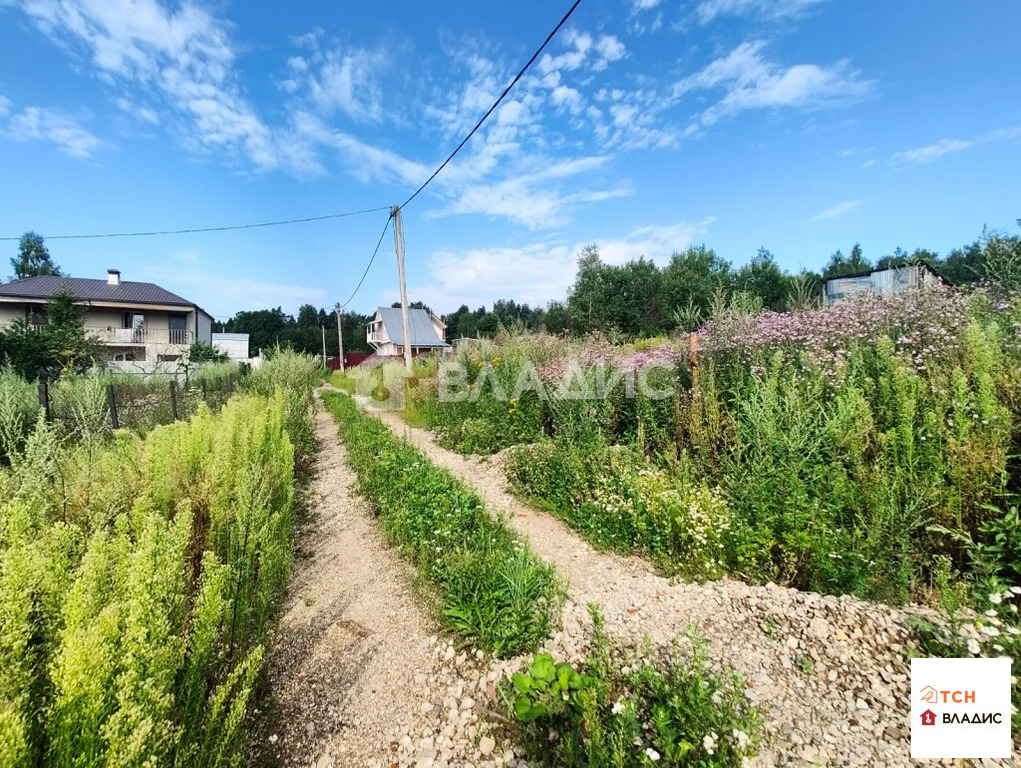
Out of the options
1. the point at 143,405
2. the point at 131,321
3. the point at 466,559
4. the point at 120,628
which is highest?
the point at 131,321

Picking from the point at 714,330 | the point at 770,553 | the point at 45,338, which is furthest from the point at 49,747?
the point at 45,338

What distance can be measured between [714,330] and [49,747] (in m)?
5.88

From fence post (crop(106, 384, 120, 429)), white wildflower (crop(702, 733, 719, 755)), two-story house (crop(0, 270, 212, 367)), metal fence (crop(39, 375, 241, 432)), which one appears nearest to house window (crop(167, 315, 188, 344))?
two-story house (crop(0, 270, 212, 367))

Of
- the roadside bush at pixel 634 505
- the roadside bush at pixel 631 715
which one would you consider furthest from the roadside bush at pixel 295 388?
the roadside bush at pixel 631 715

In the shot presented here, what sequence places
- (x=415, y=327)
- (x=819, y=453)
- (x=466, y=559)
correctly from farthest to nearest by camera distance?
(x=415, y=327) → (x=819, y=453) → (x=466, y=559)

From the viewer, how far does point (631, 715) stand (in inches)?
60.4

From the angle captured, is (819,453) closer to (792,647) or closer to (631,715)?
(792,647)

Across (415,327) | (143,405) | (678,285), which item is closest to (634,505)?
(143,405)

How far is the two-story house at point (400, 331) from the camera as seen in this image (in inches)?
1556

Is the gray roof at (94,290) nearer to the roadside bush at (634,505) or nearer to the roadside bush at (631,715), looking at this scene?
the roadside bush at (634,505)

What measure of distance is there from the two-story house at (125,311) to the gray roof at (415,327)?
55.4 feet

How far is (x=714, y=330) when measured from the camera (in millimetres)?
5387

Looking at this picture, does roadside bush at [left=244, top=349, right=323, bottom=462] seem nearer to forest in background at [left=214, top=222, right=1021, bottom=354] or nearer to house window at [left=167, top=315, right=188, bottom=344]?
forest in background at [left=214, top=222, right=1021, bottom=354]

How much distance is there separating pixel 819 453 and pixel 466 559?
2739mm
